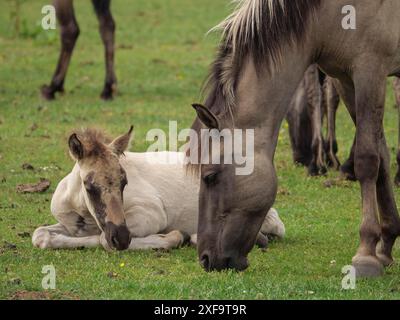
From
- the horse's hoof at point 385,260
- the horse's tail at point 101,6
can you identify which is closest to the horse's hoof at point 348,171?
the horse's hoof at point 385,260

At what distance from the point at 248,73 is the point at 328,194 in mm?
3958

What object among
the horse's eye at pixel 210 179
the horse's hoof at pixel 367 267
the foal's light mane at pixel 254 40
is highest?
the foal's light mane at pixel 254 40

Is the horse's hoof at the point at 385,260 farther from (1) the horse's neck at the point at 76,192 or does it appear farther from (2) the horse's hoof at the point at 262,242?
(1) the horse's neck at the point at 76,192

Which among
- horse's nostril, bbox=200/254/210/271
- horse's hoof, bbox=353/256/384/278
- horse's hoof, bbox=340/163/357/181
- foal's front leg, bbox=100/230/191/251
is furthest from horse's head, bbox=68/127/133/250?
horse's hoof, bbox=340/163/357/181

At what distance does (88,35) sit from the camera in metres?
21.8

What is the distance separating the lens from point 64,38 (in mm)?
15625

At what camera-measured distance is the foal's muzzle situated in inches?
304

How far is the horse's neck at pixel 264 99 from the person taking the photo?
22.5 feet

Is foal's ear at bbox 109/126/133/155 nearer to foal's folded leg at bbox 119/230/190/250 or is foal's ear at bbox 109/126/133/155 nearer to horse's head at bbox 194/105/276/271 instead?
foal's folded leg at bbox 119/230/190/250

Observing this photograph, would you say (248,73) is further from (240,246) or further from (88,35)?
(88,35)

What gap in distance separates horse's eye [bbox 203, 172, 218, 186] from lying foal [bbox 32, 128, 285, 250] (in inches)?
43.3

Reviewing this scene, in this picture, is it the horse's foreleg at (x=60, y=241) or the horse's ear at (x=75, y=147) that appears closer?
the horse's ear at (x=75, y=147)

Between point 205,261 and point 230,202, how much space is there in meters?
0.46
